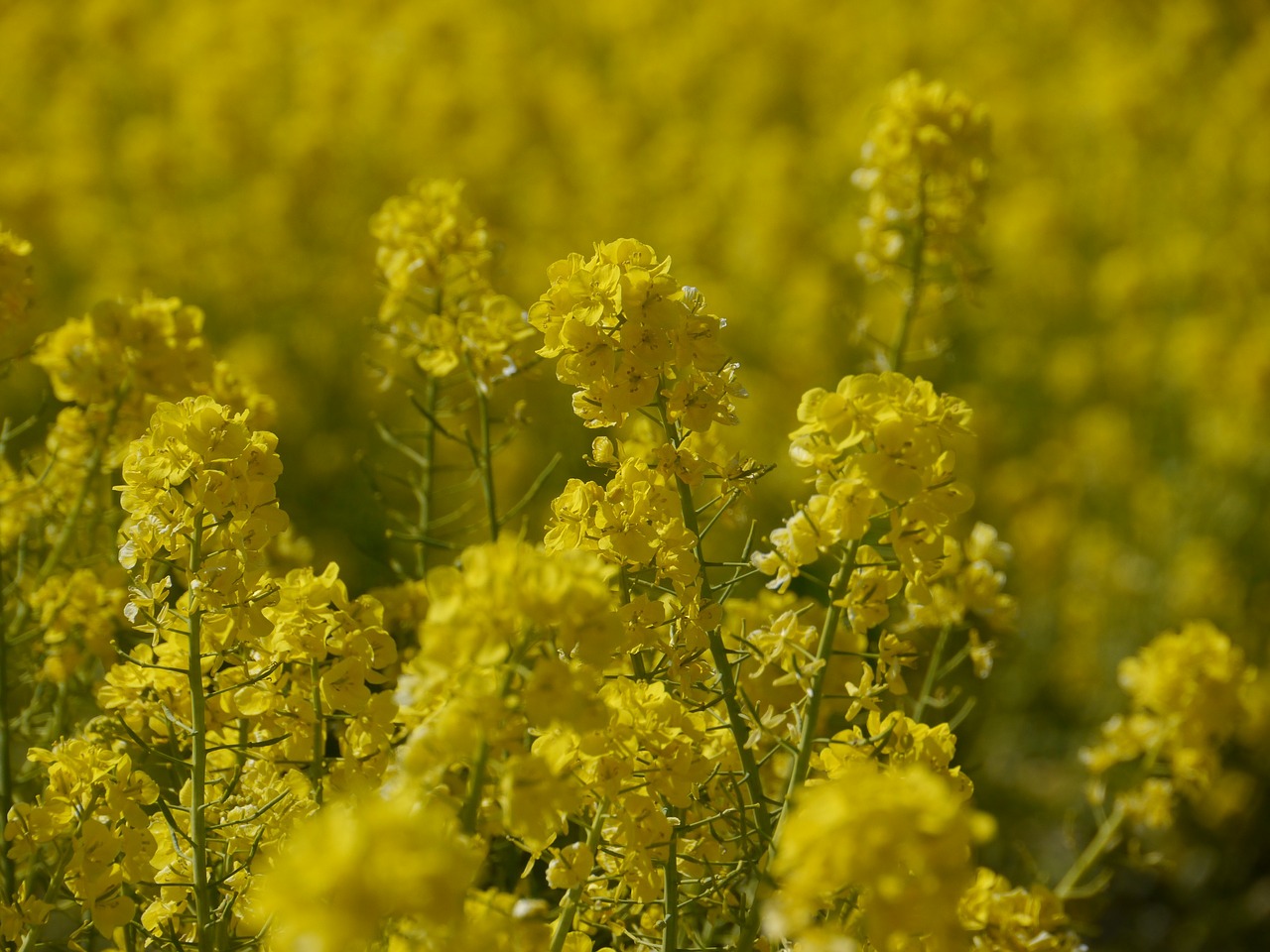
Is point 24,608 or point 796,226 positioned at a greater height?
point 796,226

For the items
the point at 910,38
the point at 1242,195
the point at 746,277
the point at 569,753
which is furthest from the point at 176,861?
the point at 910,38

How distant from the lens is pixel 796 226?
758cm

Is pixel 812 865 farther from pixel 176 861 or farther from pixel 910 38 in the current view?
pixel 910 38

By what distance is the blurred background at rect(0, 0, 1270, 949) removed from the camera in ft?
18.5

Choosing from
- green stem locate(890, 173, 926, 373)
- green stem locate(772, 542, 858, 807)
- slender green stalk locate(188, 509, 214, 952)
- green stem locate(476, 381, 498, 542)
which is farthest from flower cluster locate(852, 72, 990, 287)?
slender green stalk locate(188, 509, 214, 952)

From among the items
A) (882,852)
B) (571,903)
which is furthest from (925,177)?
(882,852)

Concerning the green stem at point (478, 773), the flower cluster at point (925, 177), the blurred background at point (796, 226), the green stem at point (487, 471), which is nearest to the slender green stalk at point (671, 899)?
the green stem at point (478, 773)

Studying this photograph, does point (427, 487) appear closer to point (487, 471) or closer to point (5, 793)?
point (487, 471)

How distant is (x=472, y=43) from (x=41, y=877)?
8.04 meters

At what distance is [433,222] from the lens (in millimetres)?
2842

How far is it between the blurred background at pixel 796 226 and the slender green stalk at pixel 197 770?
2.04 m

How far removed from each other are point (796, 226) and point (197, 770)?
6.18 m

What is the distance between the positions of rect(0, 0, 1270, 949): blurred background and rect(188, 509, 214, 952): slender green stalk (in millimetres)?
2036

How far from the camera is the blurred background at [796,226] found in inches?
223
